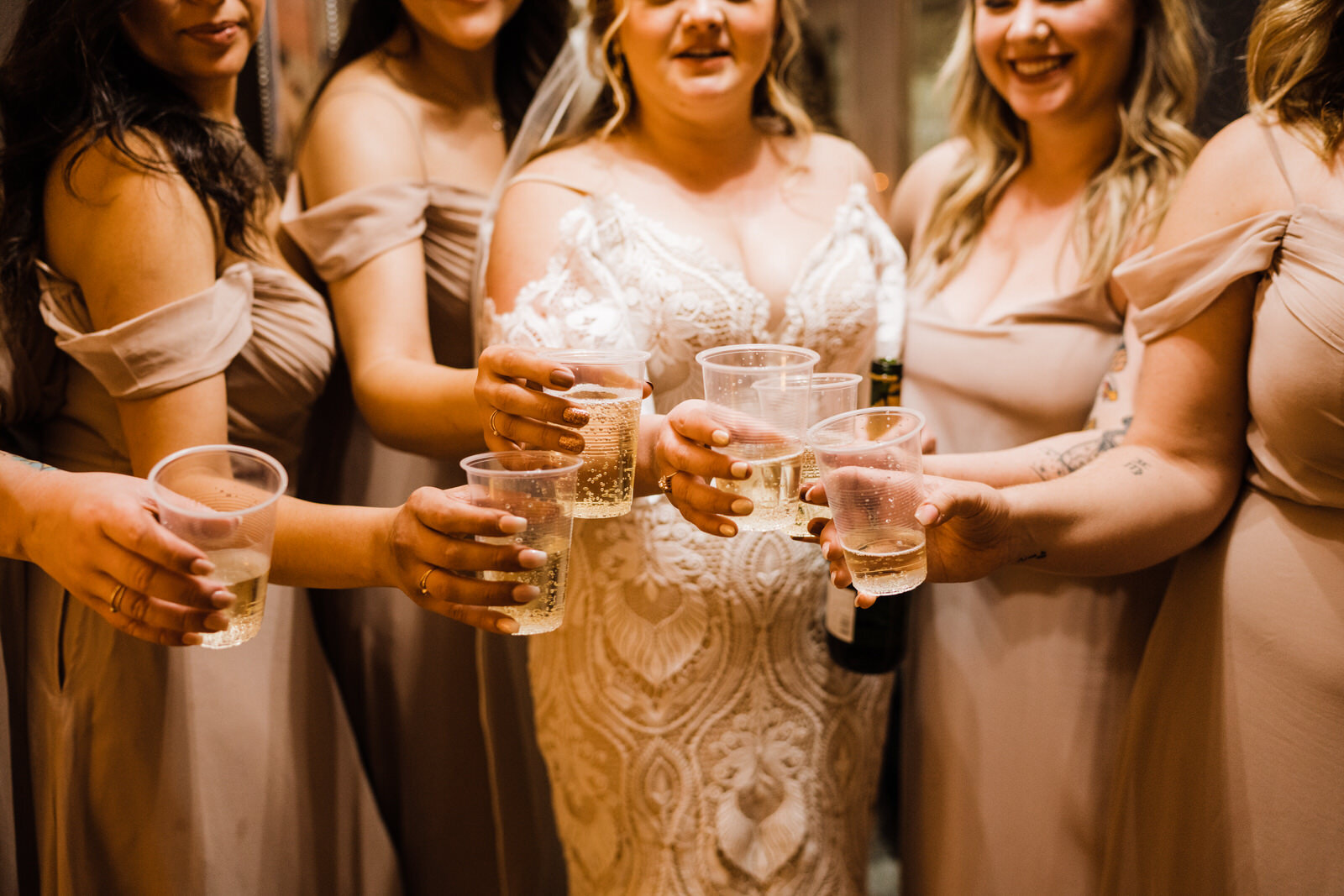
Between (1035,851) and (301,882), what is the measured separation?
1392 mm

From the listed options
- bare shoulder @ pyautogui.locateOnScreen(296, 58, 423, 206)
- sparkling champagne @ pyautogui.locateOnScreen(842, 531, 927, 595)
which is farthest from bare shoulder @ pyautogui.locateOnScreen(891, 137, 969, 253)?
sparkling champagne @ pyautogui.locateOnScreen(842, 531, 927, 595)

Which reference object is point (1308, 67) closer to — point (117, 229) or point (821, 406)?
point (821, 406)

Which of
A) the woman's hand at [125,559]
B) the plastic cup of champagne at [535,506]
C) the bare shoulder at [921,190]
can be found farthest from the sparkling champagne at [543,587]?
the bare shoulder at [921,190]

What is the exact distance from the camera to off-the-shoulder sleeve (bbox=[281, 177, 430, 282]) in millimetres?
2035

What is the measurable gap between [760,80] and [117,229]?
4.33 ft

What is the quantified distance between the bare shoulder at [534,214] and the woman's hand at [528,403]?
1.43 feet

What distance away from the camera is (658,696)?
1963 millimetres

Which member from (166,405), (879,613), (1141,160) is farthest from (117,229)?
(1141,160)

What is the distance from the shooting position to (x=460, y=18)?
2203 mm

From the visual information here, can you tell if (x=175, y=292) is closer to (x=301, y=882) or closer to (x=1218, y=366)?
(x=301, y=882)

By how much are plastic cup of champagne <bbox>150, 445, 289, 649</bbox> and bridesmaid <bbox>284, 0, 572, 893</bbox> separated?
0.52 m

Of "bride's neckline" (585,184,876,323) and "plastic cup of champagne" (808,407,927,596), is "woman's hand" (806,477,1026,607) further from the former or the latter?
"bride's neckline" (585,184,876,323)

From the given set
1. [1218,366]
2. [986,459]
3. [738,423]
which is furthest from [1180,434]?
[738,423]

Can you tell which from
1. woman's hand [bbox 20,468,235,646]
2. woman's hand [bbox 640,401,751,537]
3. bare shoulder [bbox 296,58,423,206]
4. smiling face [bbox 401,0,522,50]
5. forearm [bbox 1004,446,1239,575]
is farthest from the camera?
smiling face [bbox 401,0,522,50]
